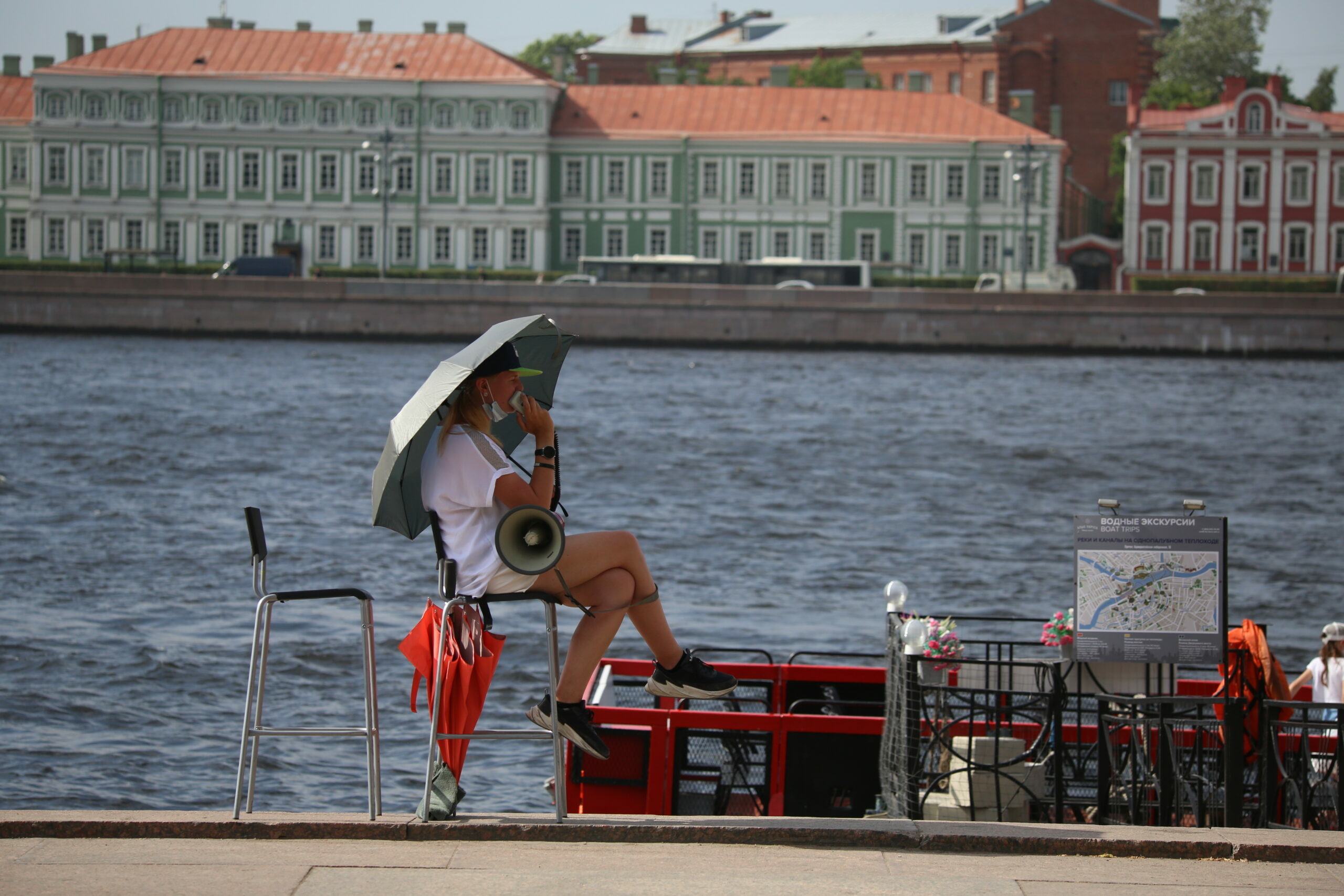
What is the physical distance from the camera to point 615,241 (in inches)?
2505

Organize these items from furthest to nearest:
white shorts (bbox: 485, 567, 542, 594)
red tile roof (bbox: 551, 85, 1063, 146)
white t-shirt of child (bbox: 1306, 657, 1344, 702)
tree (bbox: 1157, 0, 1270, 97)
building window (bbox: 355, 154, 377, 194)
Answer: tree (bbox: 1157, 0, 1270, 97), red tile roof (bbox: 551, 85, 1063, 146), building window (bbox: 355, 154, 377, 194), white t-shirt of child (bbox: 1306, 657, 1344, 702), white shorts (bbox: 485, 567, 542, 594)

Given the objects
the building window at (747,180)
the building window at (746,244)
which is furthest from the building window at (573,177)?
the building window at (746,244)

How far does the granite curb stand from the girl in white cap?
3514 mm

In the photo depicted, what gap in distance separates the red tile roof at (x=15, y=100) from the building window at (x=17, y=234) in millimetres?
3592

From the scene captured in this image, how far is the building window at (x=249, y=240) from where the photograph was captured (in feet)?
206

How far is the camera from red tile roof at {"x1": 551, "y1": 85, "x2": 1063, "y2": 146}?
62.6 m

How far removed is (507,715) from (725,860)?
7.25m

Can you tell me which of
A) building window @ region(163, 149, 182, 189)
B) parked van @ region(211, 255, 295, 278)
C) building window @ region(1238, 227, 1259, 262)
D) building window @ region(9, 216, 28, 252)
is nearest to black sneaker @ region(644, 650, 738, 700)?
parked van @ region(211, 255, 295, 278)

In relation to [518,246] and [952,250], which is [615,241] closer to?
[518,246]

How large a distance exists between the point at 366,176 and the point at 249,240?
15.9ft

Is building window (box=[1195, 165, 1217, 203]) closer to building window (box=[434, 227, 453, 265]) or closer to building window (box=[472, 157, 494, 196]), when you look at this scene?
building window (box=[472, 157, 494, 196])

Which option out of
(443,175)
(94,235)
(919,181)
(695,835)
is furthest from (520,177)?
(695,835)

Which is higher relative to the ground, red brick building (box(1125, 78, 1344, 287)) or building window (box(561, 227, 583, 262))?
red brick building (box(1125, 78, 1344, 287))

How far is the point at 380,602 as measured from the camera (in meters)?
15.6
